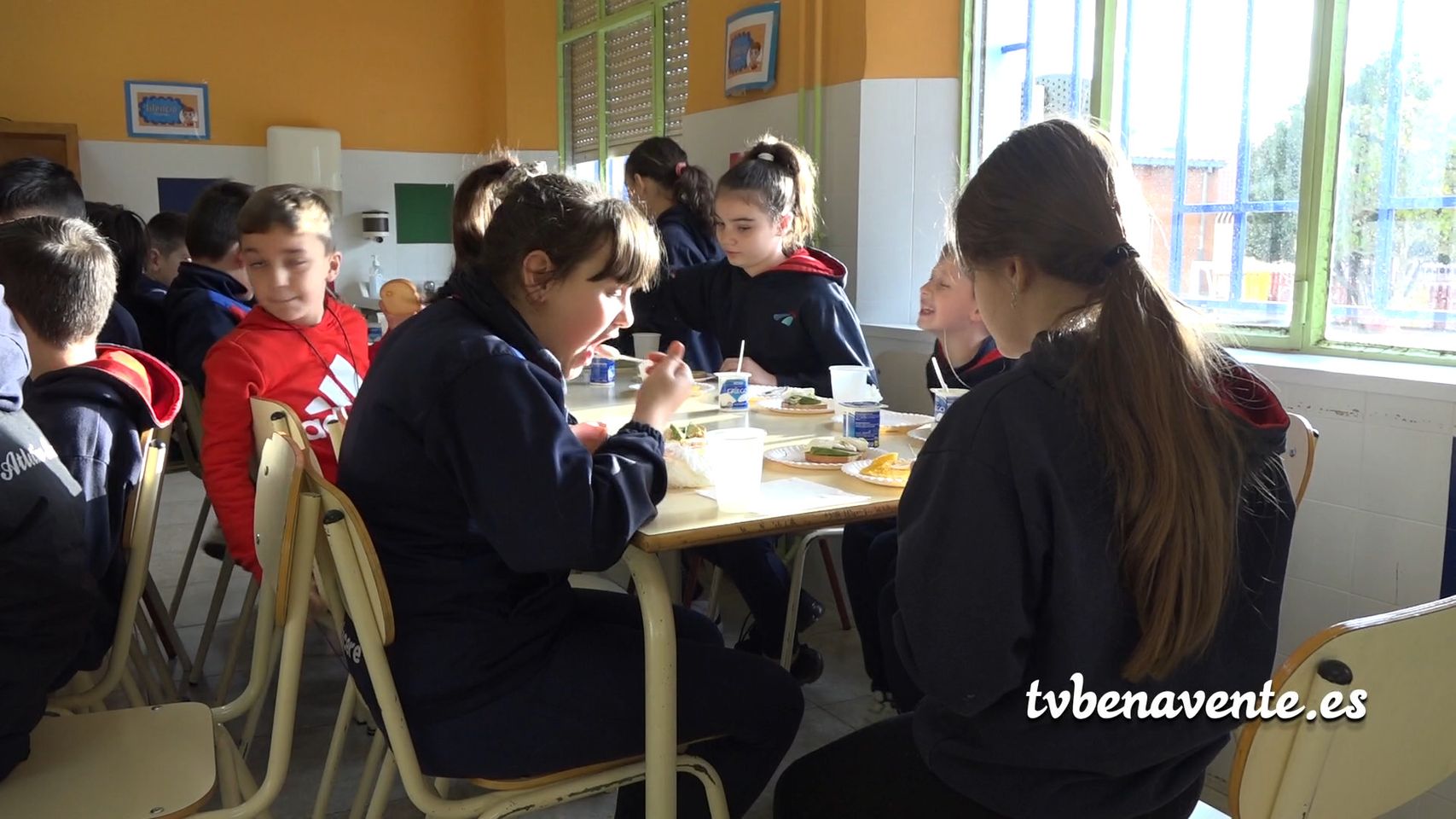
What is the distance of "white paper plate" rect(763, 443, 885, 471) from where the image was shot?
1.75m

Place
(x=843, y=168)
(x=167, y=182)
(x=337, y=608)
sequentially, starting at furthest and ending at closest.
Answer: (x=167, y=182) < (x=843, y=168) < (x=337, y=608)

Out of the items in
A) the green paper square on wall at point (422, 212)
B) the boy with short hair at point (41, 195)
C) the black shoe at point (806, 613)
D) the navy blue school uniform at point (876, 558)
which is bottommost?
the black shoe at point (806, 613)

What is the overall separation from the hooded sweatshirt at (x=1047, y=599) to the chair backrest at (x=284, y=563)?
0.69 metres

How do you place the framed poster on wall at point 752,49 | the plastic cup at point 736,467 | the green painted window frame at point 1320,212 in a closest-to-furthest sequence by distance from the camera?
the plastic cup at point 736,467
the green painted window frame at point 1320,212
the framed poster on wall at point 752,49

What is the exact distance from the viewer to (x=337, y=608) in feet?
4.71

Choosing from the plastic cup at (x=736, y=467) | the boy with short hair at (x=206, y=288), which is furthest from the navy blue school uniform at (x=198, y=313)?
the plastic cup at (x=736, y=467)

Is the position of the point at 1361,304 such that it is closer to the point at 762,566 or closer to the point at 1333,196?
the point at 1333,196

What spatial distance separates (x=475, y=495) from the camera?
4.14 ft

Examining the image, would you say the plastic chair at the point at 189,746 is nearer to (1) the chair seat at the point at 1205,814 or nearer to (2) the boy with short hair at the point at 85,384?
(2) the boy with short hair at the point at 85,384

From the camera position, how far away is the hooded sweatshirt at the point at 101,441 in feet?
5.07

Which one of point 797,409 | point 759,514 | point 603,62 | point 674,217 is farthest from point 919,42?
point 603,62

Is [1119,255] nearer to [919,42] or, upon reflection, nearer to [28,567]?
[28,567]

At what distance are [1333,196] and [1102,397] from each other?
1.92 m

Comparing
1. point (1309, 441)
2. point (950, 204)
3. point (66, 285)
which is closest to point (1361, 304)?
point (1309, 441)
